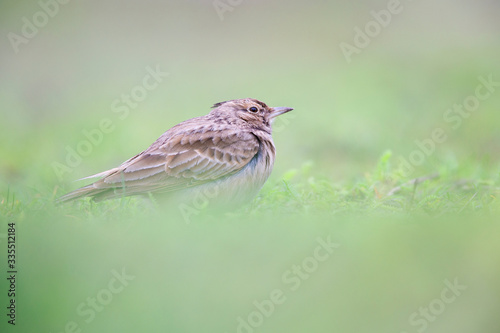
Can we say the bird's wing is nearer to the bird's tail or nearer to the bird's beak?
the bird's tail

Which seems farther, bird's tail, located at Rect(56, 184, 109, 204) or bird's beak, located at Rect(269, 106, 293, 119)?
bird's beak, located at Rect(269, 106, 293, 119)

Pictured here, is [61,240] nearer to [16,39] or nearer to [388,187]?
[388,187]

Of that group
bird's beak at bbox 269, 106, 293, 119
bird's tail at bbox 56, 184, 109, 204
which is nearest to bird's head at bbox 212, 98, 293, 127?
bird's beak at bbox 269, 106, 293, 119

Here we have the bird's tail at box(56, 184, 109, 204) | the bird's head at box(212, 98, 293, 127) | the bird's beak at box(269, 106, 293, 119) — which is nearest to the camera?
the bird's tail at box(56, 184, 109, 204)

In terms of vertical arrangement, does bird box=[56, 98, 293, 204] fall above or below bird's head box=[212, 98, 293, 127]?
below

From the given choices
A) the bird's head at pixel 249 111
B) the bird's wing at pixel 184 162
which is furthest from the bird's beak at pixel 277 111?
the bird's wing at pixel 184 162

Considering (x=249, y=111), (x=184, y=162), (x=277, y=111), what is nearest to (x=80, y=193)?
(x=184, y=162)

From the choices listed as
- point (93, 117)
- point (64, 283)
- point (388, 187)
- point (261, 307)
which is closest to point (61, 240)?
point (64, 283)
